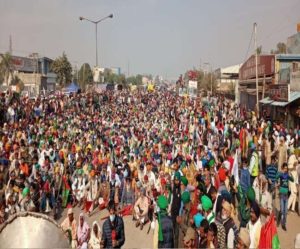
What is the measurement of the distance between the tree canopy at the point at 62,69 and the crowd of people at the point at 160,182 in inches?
1962

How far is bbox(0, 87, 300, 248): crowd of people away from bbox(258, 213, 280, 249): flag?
9 centimetres

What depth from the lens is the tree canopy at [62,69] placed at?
6762 centimetres

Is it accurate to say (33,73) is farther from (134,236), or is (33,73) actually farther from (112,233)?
Answer: (112,233)

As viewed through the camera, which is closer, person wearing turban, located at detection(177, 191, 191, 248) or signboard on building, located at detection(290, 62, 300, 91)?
person wearing turban, located at detection(177, 191, 191, 248)

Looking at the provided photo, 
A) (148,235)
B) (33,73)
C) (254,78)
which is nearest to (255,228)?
(148,235)

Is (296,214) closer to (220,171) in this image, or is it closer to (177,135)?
(220,171)

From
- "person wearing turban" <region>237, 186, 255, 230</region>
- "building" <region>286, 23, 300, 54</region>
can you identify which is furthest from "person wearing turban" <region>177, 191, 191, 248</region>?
"building" <region>286, 23, 300, 54</region>

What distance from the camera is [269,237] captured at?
17.0 ft

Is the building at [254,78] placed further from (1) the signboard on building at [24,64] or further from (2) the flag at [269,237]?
(1) the signboard on building at [24,64]

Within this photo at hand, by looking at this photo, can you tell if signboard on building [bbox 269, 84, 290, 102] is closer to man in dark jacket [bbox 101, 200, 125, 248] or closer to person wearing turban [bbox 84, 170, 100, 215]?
person wearing turban [bbox 84, 170, 100, 215]

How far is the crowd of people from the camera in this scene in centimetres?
632

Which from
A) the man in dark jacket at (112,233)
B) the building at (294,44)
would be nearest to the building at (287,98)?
the building at (294,44)

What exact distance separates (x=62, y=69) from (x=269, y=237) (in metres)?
65.0

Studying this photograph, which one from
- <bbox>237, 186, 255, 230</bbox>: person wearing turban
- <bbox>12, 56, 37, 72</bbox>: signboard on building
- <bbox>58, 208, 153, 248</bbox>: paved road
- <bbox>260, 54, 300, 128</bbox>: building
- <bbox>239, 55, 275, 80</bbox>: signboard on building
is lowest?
<bbox>58, 208, 153, 248</bbox>: paved road
